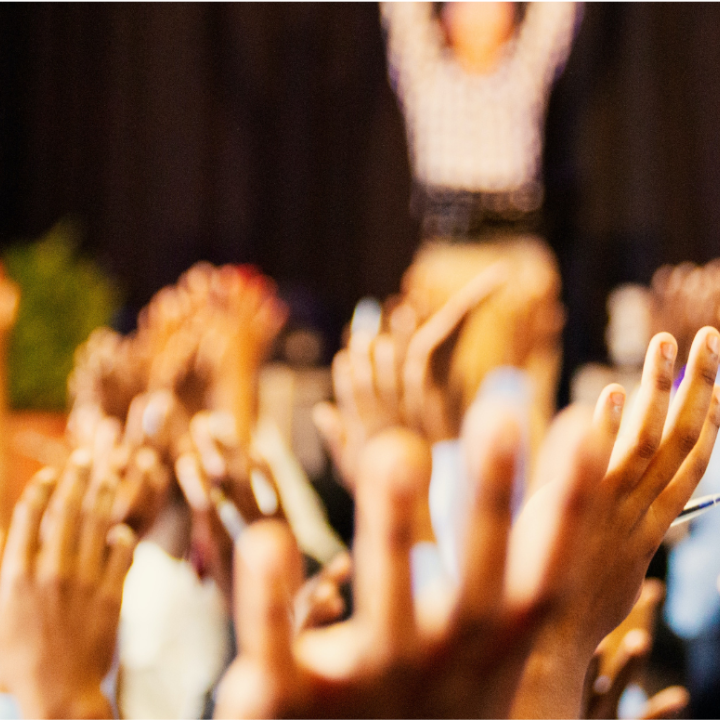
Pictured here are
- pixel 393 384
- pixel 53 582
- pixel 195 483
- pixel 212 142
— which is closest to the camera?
pixel 53 582

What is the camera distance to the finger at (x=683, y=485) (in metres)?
0.44

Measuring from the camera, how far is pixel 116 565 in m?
0.49

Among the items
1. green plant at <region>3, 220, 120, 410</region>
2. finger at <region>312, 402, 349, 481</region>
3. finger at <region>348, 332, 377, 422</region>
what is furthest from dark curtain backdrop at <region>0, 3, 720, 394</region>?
finger at <region>348, 332, 377, 422</region>

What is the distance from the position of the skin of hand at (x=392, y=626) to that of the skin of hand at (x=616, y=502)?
0.13ft

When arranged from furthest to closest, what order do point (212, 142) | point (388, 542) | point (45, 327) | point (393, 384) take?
point (212, 142)
point (45, 327)
point (393, 384)
point (388, 542)

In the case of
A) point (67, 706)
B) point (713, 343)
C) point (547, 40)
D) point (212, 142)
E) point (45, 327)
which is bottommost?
point (67, 706)

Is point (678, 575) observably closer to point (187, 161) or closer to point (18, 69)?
point (187, 161)

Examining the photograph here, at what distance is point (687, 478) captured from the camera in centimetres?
44

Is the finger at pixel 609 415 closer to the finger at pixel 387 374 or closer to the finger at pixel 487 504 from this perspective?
the finger at pixel 487 504

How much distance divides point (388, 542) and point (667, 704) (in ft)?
1.41

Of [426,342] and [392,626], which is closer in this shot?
[392,626]

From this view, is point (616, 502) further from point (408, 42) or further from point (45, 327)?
point (408, 42)

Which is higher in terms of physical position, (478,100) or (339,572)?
(478,100)

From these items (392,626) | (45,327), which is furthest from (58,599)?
(45,327)
